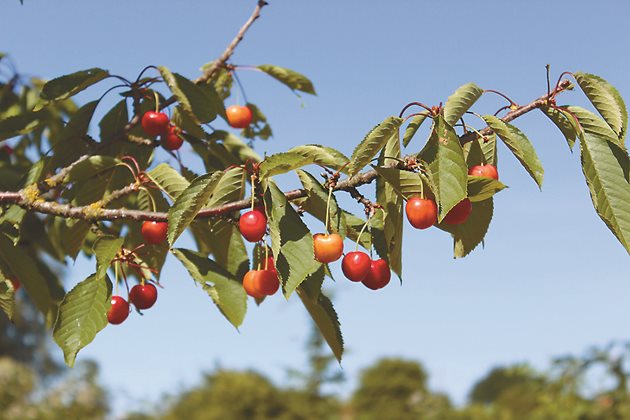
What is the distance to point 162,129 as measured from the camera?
9.20ft

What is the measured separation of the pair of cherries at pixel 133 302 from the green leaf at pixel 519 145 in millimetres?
1267

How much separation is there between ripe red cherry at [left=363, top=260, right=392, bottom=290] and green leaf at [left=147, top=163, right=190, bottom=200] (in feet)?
2.38

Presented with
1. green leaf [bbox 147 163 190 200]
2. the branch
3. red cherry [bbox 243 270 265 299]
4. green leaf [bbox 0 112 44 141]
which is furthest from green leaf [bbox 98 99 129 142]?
red cherry [bbox 243 270 265 299]

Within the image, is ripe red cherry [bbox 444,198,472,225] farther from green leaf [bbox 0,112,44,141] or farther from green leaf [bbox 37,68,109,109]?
green leaf [bbox 0,112,44,141]

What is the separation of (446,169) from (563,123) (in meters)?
0.45

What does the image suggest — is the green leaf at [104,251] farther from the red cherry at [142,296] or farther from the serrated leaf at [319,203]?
the serrated leaf at [319,203]

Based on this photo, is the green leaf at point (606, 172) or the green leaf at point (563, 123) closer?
the green leaf at point (606, 172)

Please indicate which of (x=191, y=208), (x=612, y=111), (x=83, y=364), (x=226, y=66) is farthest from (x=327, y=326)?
(x=83, y=364)

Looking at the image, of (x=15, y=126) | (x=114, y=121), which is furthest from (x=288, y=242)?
(x=15, y=126)

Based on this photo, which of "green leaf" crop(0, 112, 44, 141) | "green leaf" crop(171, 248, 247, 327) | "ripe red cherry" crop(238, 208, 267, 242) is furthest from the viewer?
"green leaf" crop(0, 112, 44, 141)

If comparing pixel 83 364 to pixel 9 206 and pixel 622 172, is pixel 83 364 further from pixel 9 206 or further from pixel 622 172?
pixel 622 172

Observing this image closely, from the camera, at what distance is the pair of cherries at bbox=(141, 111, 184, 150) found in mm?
2777

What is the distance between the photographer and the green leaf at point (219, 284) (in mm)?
Answer: 2232

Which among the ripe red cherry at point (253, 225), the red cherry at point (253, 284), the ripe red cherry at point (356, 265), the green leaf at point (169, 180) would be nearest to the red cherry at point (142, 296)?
the green leaf at point (169, 180)
